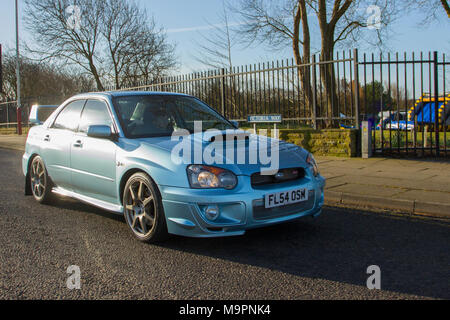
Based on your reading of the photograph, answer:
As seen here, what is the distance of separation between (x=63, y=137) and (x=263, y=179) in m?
2.96

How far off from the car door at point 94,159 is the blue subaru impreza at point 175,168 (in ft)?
0.04

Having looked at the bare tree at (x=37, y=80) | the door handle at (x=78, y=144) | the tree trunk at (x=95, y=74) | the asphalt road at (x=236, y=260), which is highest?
the bare tree at (x=37, y=80)

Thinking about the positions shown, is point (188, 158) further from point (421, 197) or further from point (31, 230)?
point (421, 197)

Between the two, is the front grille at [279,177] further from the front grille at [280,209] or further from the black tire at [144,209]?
the black tire at [144,209]

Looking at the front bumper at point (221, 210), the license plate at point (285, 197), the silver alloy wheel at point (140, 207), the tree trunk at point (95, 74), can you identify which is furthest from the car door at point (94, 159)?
the tree trunk at point (95, 74)

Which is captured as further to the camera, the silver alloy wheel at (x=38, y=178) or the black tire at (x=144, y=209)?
the silver alloy wheel at (x=38, y=178)

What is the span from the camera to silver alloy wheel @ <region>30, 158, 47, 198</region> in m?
6.29

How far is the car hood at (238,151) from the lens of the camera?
4129 mm

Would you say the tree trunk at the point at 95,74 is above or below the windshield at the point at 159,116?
above

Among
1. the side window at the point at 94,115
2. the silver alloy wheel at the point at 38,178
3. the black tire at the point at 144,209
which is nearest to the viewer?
the black tire at the point at 144,209

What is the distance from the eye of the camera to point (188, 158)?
416 centimetres

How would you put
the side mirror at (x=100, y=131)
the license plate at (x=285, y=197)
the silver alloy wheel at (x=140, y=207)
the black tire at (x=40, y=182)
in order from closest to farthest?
the license plate at (x=285, y=197) < the silver alloy wheel at (x=140, y=207) < the side mirror at (x=100, y=131) < the black tire at (x=40, y=182)

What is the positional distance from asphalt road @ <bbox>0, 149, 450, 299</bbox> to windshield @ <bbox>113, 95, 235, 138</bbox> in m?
1.16

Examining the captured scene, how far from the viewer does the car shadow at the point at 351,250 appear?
11.3 ft
